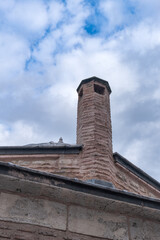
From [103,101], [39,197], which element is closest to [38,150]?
[103,101]

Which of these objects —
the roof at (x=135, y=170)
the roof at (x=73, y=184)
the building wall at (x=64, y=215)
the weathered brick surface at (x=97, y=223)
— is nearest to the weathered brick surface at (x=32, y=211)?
the building wall at (x=64, y=215)

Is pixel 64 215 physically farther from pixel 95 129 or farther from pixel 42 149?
pixel 95 129

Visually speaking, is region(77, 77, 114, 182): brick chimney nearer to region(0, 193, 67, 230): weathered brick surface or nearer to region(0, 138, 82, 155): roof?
region(0, 138, 82, 155): roof

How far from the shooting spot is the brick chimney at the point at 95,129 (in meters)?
5.00

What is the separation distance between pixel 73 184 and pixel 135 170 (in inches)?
146

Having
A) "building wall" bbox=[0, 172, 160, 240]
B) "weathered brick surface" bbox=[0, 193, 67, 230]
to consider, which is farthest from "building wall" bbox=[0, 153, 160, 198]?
"weathered brick surface" bbox=[0, 193, 67, 230]

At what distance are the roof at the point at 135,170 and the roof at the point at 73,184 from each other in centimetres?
258

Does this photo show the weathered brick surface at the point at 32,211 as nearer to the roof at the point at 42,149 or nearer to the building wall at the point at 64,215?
the building wall at the point at 64,215

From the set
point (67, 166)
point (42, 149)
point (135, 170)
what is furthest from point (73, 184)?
point (135, 170)

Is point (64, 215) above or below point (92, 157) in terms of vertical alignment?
below

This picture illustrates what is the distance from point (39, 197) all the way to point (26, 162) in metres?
2.99

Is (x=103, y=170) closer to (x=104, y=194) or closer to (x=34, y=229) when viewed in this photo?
(x=104, y=194)

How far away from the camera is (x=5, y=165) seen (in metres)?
2.51

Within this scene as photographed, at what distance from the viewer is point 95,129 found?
222 inches
